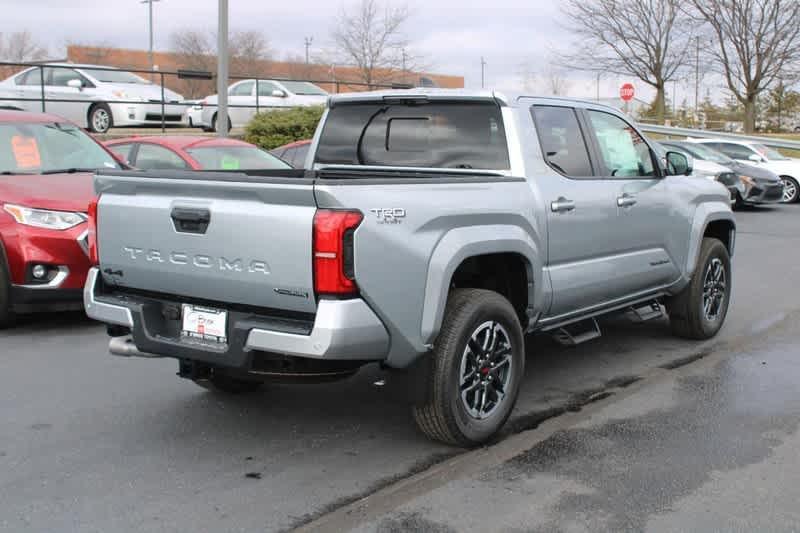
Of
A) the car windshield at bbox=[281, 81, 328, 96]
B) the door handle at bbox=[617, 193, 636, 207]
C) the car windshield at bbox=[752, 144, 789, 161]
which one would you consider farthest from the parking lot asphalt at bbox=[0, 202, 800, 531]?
the car windshield at bbox=[281, 81, 328, 96]

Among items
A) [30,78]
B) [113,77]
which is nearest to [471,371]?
[30,78]

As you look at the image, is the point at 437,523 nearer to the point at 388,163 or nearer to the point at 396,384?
the point at 396,384

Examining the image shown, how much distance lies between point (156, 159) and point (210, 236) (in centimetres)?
731

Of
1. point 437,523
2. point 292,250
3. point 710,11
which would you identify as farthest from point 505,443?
point 710,11

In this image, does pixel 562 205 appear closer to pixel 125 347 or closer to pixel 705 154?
pixel 125 347

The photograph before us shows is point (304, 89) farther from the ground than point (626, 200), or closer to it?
farther from the ground

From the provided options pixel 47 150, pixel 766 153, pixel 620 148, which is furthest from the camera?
pixel 766 153

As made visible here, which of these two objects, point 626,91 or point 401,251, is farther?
point 626,91

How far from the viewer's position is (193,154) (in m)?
11.0

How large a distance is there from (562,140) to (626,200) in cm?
69

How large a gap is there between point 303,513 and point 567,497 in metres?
1.18

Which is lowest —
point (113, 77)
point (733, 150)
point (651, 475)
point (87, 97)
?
point (651, 475)

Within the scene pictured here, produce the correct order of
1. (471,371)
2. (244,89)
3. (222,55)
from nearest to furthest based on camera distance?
1. (471,371)
2. (222,55)
3. (244,89)

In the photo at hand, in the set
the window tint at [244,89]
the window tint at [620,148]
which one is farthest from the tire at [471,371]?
the window tint at [244,89]
